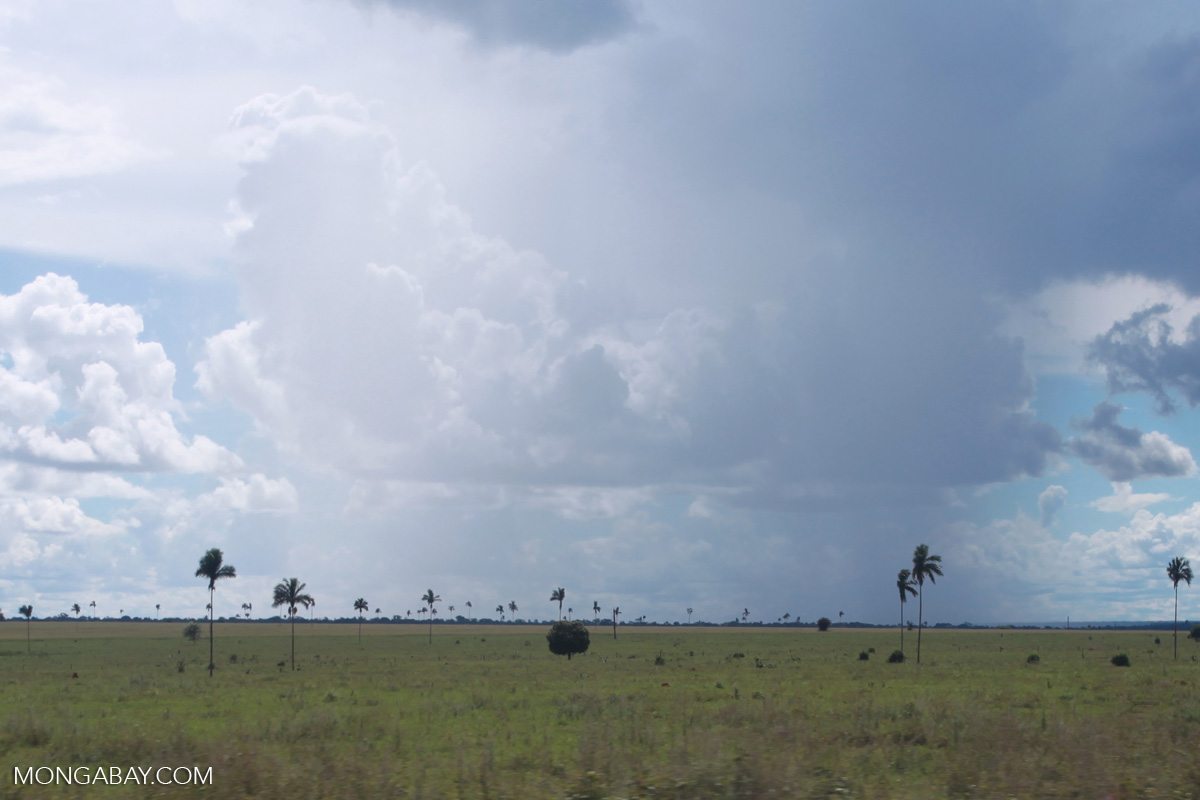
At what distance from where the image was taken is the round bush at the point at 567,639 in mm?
95375

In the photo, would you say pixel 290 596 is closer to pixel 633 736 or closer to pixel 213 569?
→ pixel 213 569

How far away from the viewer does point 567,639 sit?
9556cm

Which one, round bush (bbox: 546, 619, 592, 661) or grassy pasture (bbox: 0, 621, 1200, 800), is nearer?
grassy pasture (bbox: 0, 621, 1200, 800)

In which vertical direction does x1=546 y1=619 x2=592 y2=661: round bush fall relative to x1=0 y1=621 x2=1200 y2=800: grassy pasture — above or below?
below

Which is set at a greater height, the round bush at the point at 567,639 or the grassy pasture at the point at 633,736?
the grassy pasture at the point at 633,736

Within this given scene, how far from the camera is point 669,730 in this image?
25922mm

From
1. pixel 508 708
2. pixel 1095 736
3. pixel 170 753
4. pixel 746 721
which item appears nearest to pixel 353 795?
pixel 170 753

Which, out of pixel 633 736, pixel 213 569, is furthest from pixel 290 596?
pixel 633 736

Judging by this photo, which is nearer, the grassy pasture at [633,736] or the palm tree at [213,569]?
the grassy pasture at [633,736]

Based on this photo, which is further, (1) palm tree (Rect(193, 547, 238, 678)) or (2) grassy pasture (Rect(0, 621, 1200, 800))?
(1) palm tree (Rect(193, 547, 238, 678))

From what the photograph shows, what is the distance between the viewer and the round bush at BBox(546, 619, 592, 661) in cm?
9538

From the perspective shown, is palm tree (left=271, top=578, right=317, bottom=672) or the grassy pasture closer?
the grassy pasture

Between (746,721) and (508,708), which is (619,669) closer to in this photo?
(508,708)

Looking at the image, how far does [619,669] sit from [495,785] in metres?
53.3
